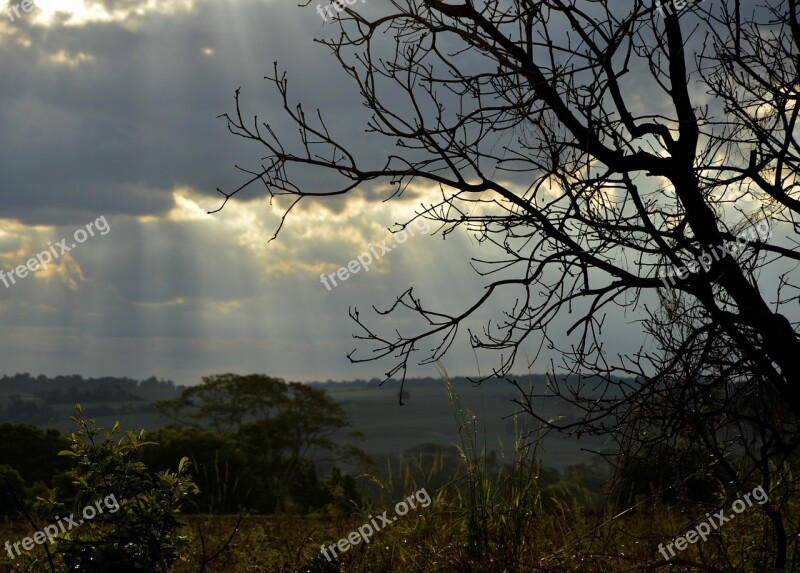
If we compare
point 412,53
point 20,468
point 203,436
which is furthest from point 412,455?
point 20,468

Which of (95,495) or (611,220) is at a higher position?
(611,220)

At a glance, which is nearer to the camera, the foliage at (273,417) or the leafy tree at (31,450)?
the leafy tree at (31,450)

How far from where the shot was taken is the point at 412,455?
736 centimetres

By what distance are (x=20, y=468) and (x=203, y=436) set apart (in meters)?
3.72

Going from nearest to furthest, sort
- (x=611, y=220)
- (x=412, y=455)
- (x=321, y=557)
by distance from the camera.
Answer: (x=611, y=220), (x=321, y=557), (x=412, y=455)

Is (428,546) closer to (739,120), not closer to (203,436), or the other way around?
(739,120)

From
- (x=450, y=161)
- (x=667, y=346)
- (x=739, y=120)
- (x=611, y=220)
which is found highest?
(x=739, y=120)

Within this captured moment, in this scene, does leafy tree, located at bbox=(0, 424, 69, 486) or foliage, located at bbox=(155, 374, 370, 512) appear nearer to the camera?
leafy tree, located at bbox=(0, 424, 69, 486)

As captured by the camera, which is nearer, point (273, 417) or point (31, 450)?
point (31, 450)

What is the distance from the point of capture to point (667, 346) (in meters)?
5.21

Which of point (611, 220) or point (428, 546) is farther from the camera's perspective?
point (428, 546)

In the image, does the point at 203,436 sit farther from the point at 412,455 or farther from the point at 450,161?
the point at 450,161

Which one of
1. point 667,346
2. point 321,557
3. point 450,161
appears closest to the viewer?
point 450,161

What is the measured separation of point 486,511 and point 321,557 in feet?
4.26
